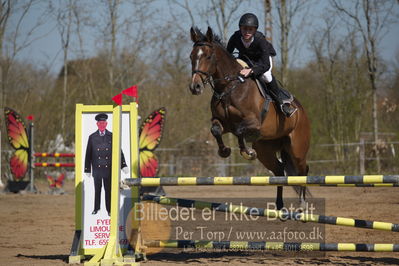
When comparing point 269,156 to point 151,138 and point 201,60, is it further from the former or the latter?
point 151,138

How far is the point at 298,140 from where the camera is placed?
6.63m

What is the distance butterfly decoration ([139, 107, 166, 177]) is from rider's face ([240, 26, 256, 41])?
17.9 ft

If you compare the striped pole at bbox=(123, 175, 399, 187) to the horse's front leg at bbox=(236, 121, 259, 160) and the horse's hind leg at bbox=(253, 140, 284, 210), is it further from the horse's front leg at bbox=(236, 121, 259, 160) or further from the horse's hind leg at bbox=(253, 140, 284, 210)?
the horse's hind leg at bbox=(253, 140, 284, 210)

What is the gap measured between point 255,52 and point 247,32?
32 cm

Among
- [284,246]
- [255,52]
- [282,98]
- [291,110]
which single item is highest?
[255,52]

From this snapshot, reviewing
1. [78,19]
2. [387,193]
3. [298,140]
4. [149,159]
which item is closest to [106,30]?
[78,19]

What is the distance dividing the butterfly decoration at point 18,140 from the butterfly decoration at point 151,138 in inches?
130

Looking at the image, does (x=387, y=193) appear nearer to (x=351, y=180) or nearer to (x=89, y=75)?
(x=351, y=180)

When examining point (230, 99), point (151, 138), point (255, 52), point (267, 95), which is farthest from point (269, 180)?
point (151, 138)

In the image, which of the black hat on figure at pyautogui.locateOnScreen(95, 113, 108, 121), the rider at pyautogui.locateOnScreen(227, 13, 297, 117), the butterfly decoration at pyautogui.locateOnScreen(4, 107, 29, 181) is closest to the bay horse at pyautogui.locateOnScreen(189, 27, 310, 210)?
the rider at pyautogui.locateOnScreen(227, 13, 297, 117)

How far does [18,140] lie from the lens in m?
12.8

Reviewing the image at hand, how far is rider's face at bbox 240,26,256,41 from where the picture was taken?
5.66 metres

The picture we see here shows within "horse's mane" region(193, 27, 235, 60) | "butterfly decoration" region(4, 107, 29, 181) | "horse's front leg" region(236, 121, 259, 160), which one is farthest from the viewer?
"butterfly decoration" region(4, 107, 29, 181)

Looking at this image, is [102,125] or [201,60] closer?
[102,125]
